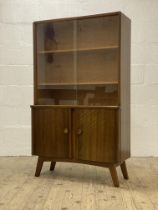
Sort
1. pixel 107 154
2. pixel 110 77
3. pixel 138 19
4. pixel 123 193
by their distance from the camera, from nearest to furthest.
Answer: pixel 123 193 → pixel 107 154 → pixel 110 77 → pixel 138 19

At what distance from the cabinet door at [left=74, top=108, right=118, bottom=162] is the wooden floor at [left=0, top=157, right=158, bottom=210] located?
27 cm

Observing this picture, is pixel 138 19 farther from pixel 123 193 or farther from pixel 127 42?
pixel 123 193

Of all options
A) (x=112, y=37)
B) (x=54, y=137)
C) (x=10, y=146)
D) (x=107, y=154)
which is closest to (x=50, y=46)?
(x=112, y=37)

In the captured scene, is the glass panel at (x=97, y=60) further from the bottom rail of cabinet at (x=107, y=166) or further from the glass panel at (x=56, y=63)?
the bottom rail of cabinet at (x=107, y=166)

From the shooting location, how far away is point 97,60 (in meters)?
3.46

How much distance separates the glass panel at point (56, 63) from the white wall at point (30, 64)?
96 centimetres

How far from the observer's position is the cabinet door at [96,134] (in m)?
3.11

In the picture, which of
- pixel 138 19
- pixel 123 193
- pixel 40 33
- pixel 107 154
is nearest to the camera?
pixel 123 193

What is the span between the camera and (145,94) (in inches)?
173

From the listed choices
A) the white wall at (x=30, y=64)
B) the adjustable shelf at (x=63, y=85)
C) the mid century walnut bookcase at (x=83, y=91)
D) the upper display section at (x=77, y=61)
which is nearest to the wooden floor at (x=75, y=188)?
the mid century walnut bookcase at (x=83, y=91)

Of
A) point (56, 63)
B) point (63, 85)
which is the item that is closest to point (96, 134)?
point (63, 85)

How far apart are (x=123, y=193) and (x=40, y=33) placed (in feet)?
5.84

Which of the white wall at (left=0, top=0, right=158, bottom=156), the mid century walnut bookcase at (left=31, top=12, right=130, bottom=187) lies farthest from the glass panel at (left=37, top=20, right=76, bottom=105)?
the white wall at (left=0, top=0, right=158, bottom=156)

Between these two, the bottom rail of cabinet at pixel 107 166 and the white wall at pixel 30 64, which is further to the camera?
the white wall at pixel 30 64
